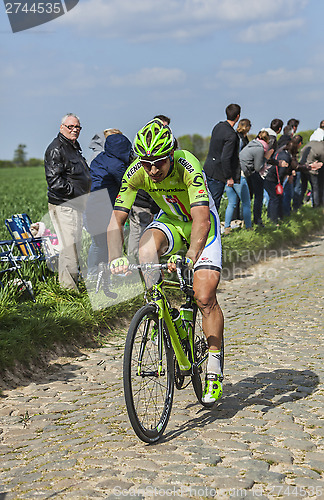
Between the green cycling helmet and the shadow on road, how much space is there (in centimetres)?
203

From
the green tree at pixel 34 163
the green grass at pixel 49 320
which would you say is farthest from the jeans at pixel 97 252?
the green tree at pixel 34 163

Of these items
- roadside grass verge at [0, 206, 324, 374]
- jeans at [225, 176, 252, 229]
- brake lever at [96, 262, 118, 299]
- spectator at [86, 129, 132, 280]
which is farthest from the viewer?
jeans at [225, 176, 252, 229]

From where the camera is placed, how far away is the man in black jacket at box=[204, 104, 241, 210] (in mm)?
11727

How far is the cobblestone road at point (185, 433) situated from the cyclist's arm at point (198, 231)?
4.27ft

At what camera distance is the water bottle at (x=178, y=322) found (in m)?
5.00

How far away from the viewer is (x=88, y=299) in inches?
337

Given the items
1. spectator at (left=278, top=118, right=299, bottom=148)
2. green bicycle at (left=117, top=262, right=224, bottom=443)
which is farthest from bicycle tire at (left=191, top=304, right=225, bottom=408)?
spectator at (left=278, top=118, right=299, bottom=148)

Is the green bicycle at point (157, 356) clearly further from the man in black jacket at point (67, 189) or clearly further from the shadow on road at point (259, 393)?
the man in black jacket at point (67, 189)

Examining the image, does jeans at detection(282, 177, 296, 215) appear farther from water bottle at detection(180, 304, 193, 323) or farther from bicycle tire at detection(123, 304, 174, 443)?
bicycle tire at detection(123, 304, 174, 443)

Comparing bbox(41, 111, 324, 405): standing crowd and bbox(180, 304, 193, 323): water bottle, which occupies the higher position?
bbox(41, 111, 324, 405): standing crowd

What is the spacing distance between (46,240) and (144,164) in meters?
4.98

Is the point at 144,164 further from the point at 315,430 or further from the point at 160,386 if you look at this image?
the point at 315,430

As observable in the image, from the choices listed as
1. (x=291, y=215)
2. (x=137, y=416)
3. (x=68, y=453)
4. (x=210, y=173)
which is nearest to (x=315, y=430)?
(x=137, y=416)

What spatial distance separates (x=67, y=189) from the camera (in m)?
8.46
